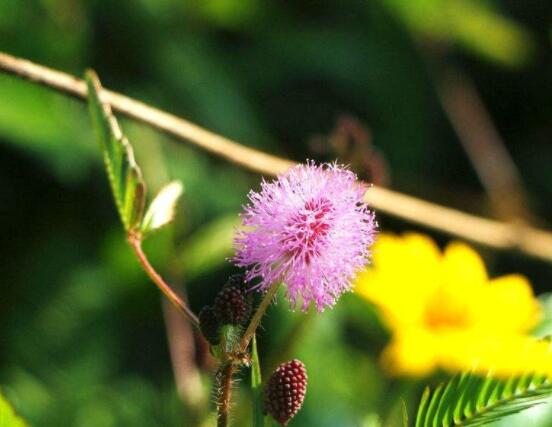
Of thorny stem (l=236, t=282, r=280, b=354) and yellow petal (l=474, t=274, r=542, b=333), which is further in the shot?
yellow petal (l=474, t=274, r=542, b=333)

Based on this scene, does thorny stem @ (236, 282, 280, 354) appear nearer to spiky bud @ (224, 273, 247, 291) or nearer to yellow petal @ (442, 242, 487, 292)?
spiky bud @ (224, 273, 247, 291)

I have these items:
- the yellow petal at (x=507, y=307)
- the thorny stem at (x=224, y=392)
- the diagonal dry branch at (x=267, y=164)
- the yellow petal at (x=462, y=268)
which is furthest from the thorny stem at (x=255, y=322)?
the yellow petal at (x=462, y=268)

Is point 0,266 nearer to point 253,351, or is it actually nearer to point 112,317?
point 112,317

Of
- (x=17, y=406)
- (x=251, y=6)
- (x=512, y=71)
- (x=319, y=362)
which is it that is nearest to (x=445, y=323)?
(x=319, y=362)

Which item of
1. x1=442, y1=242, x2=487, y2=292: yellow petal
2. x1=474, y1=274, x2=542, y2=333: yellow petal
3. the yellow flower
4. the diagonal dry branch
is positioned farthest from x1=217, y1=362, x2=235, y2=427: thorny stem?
x1=442, y1=242, x2=487, y2=292: yellow petal

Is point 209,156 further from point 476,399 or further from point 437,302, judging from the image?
point 476,399

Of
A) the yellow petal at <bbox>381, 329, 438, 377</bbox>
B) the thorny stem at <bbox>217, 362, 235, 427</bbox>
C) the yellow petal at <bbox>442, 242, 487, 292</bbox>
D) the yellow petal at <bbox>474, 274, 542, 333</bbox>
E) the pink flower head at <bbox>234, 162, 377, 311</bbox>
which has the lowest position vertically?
the thorny stem at <bbox>217, 362, 235, 427</bbox>
